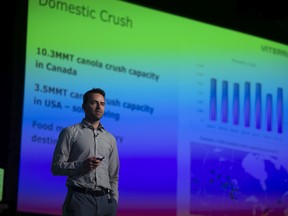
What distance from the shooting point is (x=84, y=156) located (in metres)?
2.94

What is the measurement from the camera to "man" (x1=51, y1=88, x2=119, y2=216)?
289 centimetres

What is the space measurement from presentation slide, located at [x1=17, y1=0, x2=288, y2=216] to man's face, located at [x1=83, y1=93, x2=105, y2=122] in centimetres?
30

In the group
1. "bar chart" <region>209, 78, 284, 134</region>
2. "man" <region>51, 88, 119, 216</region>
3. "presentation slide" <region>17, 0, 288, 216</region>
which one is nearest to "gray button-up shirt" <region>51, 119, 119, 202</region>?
"man" <region>51, 88, 119, 216</region>

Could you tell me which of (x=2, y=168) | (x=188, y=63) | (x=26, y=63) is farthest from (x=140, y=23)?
(x=2, y=168)

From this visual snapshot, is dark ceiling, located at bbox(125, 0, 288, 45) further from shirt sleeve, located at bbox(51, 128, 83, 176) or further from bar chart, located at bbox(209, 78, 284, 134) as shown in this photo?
shirt sleeve, located at bbox(51, 128, 83, 176)

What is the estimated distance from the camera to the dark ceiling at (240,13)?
3.83 meters

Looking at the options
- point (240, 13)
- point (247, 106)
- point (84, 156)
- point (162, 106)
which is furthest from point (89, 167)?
point (240, 13)

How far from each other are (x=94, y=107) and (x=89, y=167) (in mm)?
287

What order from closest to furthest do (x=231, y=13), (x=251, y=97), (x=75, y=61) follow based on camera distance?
(x=75, y=61) < (x=251, y=97) < (x=231, y=13)

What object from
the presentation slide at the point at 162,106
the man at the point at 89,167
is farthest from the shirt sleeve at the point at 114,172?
the presentation slide at the point at 162,106

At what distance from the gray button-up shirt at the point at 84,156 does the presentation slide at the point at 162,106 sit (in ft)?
0.97

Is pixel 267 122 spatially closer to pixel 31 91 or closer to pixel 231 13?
pixel 231 13

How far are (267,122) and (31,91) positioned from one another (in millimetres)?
1344

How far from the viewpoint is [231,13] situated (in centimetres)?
425
